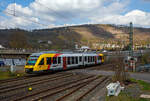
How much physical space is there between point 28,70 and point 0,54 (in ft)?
192

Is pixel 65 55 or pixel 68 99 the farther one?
pixel 65 55

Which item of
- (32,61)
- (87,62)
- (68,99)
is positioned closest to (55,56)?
(32,61)

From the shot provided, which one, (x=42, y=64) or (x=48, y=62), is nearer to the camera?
(x=42, y=64)

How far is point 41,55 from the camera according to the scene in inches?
837

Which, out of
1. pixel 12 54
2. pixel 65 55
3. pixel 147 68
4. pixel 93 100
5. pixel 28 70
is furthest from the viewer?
pixel 12 54

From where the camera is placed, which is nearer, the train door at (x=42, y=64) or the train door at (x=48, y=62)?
the train door at (x=42, y=64)

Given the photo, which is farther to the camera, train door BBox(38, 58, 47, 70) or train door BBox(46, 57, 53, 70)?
train door BBox(46, 57, 53, 70)

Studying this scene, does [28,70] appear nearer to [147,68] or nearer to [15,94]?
[15,94]

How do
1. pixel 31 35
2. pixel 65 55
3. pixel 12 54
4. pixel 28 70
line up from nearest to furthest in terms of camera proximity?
pixel 28 70 < pixel 65 55 < pixel 12 54 < pixel 31 35

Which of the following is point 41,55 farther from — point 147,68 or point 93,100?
point 147,68

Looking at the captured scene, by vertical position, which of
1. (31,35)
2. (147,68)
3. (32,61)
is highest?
(31,35)

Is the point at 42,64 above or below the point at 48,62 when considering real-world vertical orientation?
below

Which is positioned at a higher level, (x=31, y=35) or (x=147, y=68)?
(x=31, y=35)

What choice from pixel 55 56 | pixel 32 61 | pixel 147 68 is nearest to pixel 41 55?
pixel 32 61
